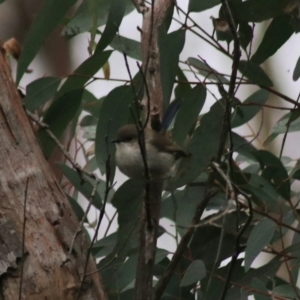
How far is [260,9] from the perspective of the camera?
1849mm

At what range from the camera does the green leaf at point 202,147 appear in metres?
1.77

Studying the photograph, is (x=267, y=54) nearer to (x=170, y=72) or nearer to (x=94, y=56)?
(x=170, y=72)

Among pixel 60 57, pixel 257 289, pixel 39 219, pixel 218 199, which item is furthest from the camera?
pixel 60 57

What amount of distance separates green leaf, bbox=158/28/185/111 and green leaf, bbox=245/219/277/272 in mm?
410

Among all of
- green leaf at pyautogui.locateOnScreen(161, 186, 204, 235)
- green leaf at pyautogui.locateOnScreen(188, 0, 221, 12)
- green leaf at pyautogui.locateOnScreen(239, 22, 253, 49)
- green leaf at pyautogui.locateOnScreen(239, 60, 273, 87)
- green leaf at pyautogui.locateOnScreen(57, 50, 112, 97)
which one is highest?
green leaf at pyautogui.locateOnScreen(188, 0, 221, 12)

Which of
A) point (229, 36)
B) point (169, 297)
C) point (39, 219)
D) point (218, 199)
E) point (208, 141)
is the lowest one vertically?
point (169, 297)

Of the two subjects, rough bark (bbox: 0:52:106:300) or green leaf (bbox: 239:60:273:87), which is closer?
rough bark (bbox: 0:52:106:300)

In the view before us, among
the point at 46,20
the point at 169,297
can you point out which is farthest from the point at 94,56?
the point at 169,297

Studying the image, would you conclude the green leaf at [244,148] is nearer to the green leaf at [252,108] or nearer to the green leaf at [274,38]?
the green leaf at [252,108]

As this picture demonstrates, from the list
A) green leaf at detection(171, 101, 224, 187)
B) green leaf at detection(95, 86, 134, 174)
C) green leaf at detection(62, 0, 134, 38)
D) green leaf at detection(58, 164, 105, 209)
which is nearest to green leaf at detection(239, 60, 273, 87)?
green leaf at detection(171, 101, 224, 187)

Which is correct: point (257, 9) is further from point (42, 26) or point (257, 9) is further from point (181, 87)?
point (42, 26)

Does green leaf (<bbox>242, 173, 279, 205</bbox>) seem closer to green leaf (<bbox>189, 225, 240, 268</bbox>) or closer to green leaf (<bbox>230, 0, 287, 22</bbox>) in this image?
green leaf (<bbox>189, 225, 240, 268</bbox>)

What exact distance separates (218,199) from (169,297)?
0.35 metres

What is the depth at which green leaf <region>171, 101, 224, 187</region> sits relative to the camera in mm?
1766
